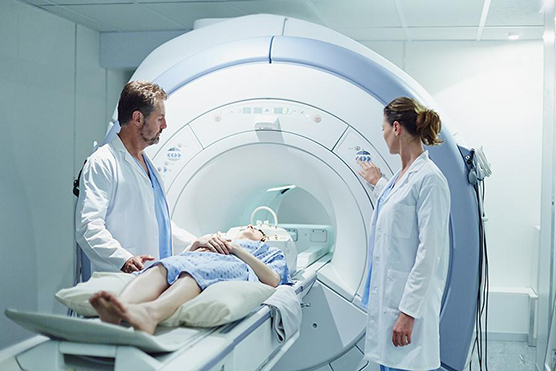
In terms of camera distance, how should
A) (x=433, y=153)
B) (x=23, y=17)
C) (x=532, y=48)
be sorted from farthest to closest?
1. (x=532, y=48)
2. (x=23, y=17)
3. (x=433, y=153)

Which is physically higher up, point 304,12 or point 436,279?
point 304,12

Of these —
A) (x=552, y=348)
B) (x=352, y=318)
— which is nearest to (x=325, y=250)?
(x=352, y=318)

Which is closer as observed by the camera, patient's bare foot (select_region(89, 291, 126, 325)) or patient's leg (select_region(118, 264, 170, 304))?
patient's bare foot (select_region(89, 291, 126, 325))

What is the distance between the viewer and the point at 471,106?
12.9 feet

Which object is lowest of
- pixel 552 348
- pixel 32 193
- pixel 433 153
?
pixel 552 348

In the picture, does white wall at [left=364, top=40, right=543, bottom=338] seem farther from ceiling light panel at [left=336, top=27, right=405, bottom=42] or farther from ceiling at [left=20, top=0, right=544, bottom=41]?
ceiling light panel at [left=336, top=27, right=405, bottom=42]

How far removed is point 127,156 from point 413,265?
3.33ft

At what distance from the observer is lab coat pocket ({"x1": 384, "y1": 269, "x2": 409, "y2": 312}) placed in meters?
1.96

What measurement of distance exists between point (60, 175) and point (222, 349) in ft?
7.70

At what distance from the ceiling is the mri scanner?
457mm

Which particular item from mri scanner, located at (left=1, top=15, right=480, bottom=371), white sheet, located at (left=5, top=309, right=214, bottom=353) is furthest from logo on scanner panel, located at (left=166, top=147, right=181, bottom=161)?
white sheet, located at (left=5, top=309, right=214, bottom=353)

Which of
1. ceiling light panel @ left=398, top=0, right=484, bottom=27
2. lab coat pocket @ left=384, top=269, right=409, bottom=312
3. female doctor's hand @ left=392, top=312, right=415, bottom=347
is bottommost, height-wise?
female doctor's hand @ left=392, top=312, right=415, bottom=347

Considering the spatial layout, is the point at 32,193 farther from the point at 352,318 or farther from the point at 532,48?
the point at 532,48

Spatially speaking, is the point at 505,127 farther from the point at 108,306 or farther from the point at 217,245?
the point at 108,306
